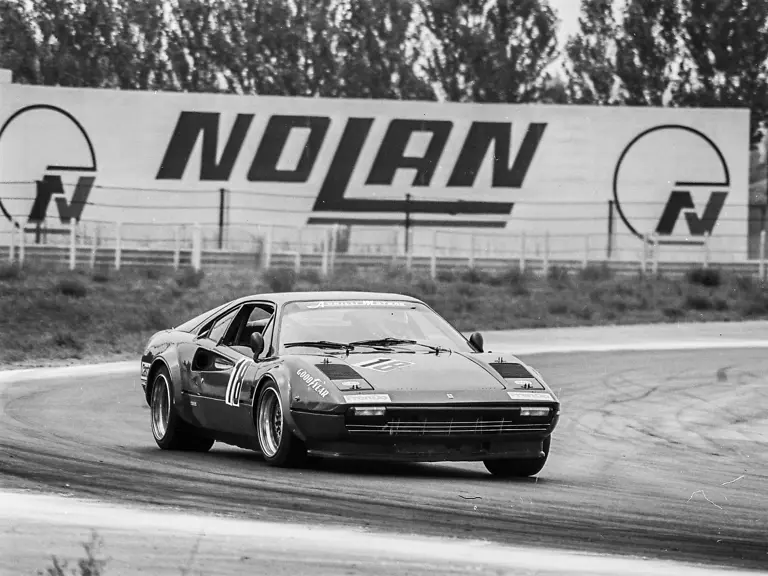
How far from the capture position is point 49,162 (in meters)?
37.6

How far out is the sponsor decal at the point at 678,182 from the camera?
37906mm

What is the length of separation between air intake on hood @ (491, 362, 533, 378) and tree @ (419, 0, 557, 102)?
40847 mm

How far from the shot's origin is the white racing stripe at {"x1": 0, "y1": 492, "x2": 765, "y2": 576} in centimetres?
617

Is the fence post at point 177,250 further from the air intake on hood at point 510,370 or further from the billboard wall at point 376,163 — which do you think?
the air intake on hood at point 510,370

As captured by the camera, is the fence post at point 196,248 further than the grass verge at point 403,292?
Yes

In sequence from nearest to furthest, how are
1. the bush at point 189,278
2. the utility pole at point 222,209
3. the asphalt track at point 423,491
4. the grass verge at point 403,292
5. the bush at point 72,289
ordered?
the asphalt track at point 423,491 → the grass verge at point 403,292 → the bush at point 72,289 → the bush at point 189,278 → the utility pole at point 222,209

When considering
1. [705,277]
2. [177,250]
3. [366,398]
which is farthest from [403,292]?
[366,398]

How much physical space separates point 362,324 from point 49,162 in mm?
28634

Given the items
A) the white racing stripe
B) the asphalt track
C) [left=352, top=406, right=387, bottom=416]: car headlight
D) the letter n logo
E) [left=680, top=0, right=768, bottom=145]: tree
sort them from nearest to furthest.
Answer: the white racing stripe, the asphalt track, [left=352, top=406, right=387, bottom=416]: car headlight, the letter n logo, [left=680, top=0, right=768, bottom=145]: tree

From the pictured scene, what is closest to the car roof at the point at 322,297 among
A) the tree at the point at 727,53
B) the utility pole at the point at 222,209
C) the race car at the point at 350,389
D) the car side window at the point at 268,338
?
the race car at the point at 350,389

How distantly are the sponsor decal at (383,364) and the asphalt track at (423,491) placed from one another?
640 mm

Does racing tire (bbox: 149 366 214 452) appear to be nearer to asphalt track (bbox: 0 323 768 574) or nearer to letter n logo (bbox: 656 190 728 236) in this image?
asphalt track (bbox: 0 323 768 574)

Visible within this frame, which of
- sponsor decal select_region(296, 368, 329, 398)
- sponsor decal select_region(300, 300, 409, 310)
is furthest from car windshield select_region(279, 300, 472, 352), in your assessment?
sponsor decal select_region(296, 368, 329, 398)

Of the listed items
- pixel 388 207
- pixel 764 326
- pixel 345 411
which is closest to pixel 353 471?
pixel 345 411
